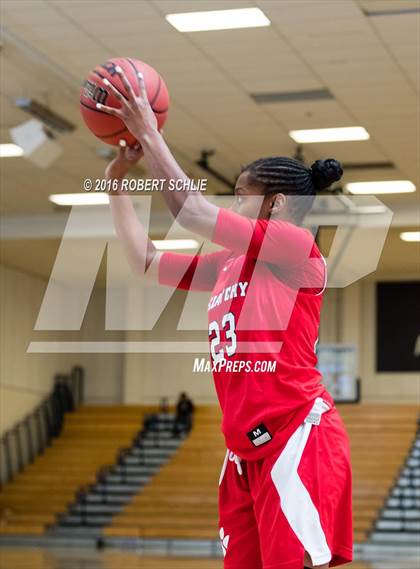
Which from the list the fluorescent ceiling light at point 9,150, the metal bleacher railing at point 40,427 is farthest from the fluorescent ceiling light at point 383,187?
the metal bleacher railing at point 40,427

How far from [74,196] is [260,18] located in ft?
22.5

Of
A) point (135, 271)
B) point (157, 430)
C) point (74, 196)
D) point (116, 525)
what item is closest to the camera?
point (135, 271)

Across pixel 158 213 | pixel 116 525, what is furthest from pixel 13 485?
pixel 158 213

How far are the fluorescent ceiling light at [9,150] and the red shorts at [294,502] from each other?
31.9 feet

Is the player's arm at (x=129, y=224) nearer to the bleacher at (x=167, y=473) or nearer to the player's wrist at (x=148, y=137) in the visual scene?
the player's wrist at (x=148, y=137)

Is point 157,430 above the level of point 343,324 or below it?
below

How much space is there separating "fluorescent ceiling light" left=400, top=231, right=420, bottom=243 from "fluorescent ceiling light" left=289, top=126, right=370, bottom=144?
4.24 metres

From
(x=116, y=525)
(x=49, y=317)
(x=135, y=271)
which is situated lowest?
(x=116, y=525)

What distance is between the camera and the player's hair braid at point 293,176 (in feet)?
9.89

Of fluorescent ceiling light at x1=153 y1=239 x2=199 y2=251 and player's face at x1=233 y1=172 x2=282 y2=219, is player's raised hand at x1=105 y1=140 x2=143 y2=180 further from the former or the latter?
fluorescent ceiling light at x1=153 y1=239 x2=199 y2=251

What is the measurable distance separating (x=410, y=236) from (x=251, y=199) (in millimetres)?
13763

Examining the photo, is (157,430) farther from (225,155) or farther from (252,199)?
(252,199)

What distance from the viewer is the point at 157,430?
68.1ft

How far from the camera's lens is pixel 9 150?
496 inches
